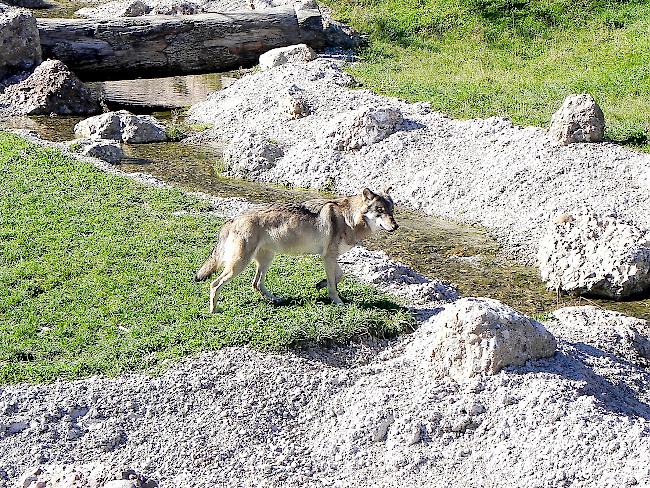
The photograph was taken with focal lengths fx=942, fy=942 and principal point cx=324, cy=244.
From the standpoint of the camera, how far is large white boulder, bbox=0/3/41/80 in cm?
2827

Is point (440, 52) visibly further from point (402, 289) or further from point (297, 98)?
point (402, 289)

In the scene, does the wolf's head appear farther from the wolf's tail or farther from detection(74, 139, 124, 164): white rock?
detection(74, 139, 124, 164): white rock

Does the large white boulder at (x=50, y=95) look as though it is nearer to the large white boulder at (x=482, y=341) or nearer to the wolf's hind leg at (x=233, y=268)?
the wolf's hind leg at (x=233, y=268)

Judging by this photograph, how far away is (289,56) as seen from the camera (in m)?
29.8

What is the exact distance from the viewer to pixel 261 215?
1241 centimetres

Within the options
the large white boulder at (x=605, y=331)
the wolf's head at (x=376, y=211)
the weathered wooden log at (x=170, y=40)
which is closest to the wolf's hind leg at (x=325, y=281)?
the wolf's head at (x=376, y=211)

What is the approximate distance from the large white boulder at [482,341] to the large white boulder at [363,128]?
35.8 feet

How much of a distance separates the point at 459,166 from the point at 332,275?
8121 mm

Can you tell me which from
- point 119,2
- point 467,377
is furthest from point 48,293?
point 119,2

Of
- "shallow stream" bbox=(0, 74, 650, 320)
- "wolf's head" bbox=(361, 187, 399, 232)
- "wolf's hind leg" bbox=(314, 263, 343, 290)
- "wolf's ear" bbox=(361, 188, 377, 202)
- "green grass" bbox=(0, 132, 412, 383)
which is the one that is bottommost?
"shallow stream" bbox=(0, 74, 650, 320)

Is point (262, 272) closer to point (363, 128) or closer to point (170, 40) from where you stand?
point (363, 128)

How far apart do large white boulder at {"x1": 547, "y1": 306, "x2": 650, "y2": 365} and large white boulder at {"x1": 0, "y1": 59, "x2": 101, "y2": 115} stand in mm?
17600

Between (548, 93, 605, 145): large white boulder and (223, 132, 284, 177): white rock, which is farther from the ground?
(548, 93, 605, 145): large white boulder

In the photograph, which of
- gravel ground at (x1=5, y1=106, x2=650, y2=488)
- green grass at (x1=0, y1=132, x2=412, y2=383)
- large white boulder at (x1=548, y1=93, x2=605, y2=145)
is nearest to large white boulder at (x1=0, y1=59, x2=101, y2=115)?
green grass at (x1=0, y1=132, x2=412, y2=383)
